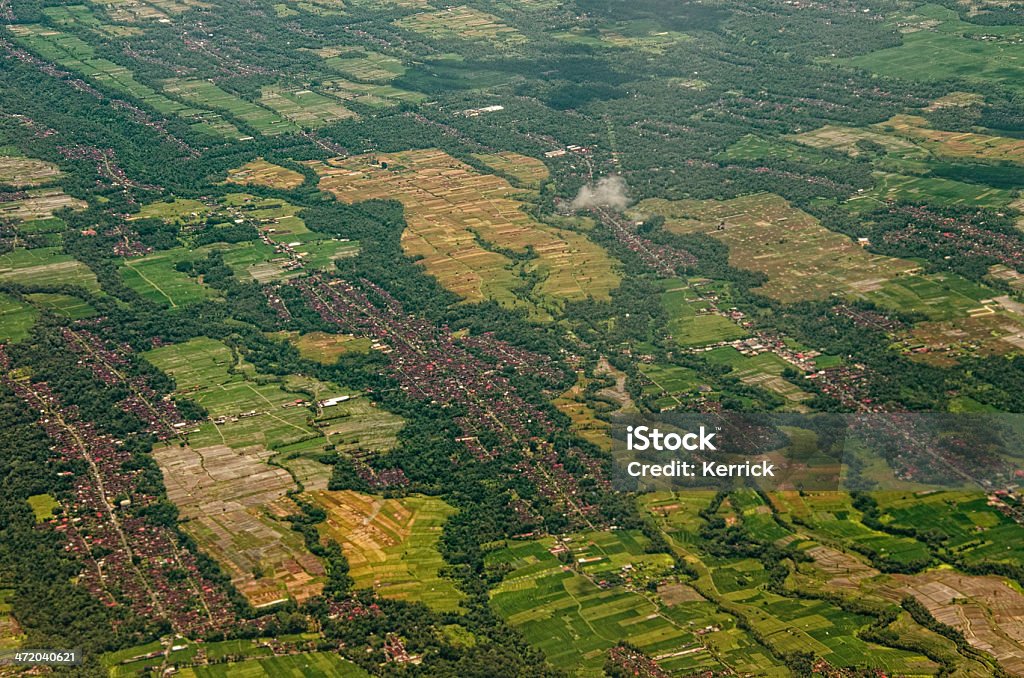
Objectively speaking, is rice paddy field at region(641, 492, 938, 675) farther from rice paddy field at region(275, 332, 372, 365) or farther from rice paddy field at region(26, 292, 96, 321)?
rice paddy field at region(26, 292, 96, 321)

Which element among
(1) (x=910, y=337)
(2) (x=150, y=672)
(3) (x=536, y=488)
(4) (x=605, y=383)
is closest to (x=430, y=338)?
(4) (x=605, y=383)

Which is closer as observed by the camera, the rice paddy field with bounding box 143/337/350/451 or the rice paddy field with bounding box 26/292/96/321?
the rice paddy field with bounding box 143/337/350/451

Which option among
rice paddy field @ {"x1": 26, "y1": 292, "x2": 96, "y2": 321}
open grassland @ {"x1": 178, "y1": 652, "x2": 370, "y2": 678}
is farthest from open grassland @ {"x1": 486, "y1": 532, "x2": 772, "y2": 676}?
rice paddy field @ {"x1": 26, "y1": 292, "x2": 96, "y2": 321}

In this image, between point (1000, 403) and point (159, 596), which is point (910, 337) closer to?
point (1000, 403)

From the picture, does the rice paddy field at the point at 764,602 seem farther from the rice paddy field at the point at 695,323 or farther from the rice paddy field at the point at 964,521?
the rice paddy field at the point at 695,323

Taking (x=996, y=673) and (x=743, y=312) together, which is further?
(x=743, y=312)

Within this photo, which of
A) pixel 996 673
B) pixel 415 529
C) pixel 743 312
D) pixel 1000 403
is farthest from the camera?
pixel 743 312

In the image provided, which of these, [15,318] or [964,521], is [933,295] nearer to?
[964,521]
